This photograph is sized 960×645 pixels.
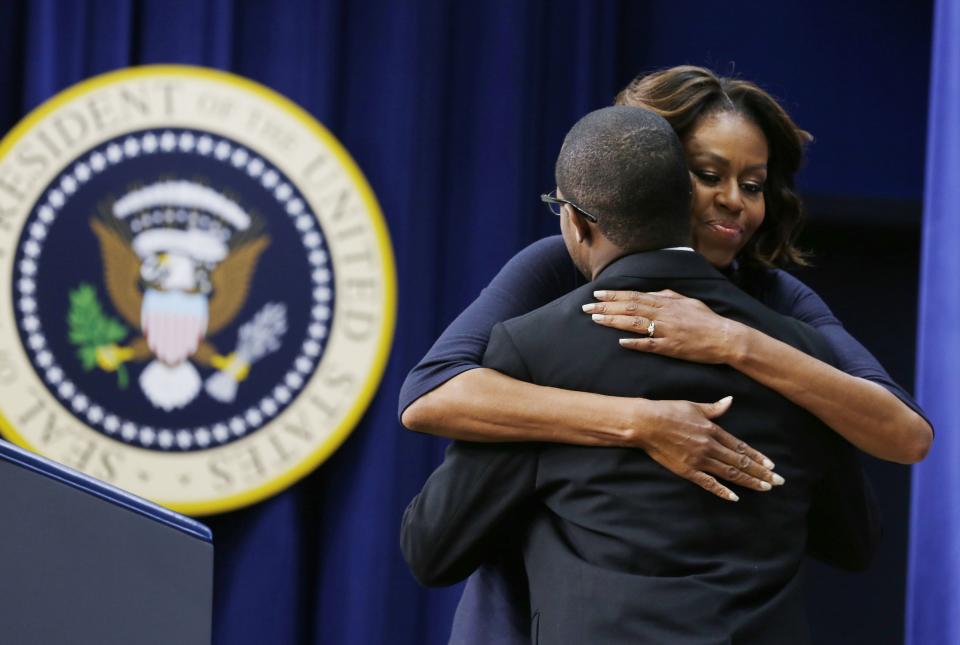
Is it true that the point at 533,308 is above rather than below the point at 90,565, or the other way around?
above

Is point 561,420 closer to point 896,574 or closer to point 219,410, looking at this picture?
point 219,410

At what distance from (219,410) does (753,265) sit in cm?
138

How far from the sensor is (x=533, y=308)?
5.51 feet

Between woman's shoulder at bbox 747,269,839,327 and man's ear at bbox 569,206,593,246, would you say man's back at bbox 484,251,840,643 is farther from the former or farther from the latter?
woman's shoulder at bbox 747,269,839,327

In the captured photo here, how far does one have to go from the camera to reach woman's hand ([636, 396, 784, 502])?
1.33 m

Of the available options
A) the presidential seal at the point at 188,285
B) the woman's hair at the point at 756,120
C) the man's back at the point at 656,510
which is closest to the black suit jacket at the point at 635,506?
the man's back at the point at 656,510

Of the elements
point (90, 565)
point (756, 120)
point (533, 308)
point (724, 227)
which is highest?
point (756, 120)

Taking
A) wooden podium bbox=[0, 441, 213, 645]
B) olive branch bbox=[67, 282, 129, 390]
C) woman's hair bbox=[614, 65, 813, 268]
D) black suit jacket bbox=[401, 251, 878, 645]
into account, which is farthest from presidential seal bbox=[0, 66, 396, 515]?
wooden podium bbox=[0, 441, 213, 645]

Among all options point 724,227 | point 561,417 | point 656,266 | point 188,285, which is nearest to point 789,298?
→ point 724,227

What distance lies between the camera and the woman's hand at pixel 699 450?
1329 millimetres

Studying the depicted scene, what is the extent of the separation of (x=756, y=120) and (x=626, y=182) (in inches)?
19.2

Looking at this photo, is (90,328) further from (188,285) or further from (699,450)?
(699,450)

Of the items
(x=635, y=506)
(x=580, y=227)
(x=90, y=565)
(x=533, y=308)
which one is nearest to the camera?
(x=90, y=565)

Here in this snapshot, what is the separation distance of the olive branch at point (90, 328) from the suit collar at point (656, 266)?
5.56 feet
